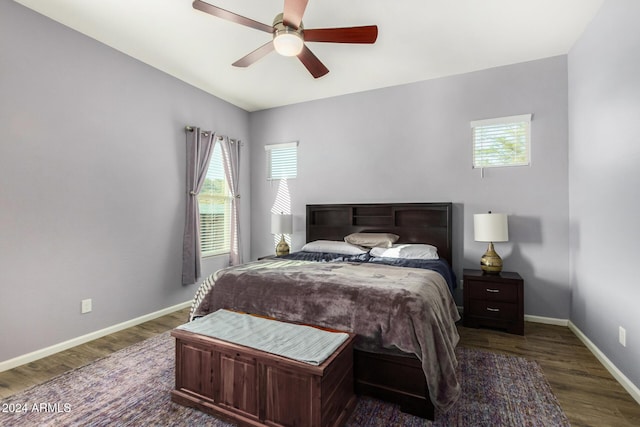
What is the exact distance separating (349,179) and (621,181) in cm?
278

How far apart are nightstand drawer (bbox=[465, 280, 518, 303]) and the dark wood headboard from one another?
0.49 metres

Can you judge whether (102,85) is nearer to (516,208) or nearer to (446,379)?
(446,379)

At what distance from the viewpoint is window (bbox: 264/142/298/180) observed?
4.71 meters

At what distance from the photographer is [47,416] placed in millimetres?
1805

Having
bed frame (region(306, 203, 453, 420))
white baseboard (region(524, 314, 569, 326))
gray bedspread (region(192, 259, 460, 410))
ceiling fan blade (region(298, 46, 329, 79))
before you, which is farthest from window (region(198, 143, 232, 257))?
white baseboard (region(524, 314, 569, 326))

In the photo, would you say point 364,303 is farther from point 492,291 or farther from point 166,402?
point 492,291

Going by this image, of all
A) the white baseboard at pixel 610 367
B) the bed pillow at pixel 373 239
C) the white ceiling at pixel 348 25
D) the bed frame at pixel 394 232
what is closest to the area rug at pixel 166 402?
the bed frame at pixel 394 232

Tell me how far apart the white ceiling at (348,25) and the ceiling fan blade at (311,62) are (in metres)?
0.35

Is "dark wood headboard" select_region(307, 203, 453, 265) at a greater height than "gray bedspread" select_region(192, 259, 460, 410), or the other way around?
"dark wood headboard" select_region(307, 203, 453, 265)

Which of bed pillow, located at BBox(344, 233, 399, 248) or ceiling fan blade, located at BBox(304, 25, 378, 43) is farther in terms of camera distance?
bed pillow, located at BBox(344, 233, 399, 248)

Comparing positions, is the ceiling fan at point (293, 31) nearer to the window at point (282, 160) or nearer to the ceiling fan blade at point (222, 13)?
the ceiling fan blade at point (222, 13)

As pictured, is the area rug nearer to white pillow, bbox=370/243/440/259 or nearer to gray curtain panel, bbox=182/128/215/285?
white pillow, bbox=370/243/440/259

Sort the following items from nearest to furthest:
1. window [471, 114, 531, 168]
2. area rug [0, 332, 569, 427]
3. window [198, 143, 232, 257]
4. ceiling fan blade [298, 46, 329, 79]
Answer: area rug [0, 332, 569, 427]
ceiling fan blade [298, 46, 329, 79]
window [471, 114, 531, 168]
window [198, 143, 232, 257]

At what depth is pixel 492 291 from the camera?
3.06 meters
